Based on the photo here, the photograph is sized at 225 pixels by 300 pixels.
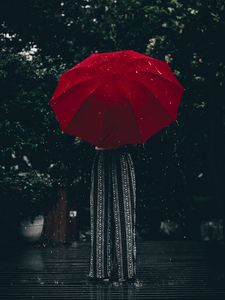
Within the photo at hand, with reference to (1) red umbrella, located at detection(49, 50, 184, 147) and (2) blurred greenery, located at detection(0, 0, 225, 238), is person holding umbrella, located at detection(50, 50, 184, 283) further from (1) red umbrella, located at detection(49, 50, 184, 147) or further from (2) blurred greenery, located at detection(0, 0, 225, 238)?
(2) blurred greenery, located at detection(0, 0, 225, 238)

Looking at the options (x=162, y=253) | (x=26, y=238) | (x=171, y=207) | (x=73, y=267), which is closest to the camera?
(x=73, y=267)

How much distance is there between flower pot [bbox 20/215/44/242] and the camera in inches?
398

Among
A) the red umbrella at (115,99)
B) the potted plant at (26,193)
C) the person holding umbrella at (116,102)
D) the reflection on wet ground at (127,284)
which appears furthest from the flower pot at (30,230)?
the red umbrella at (115,99)

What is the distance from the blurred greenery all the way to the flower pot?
0.82m

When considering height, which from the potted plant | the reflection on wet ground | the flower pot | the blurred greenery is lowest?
the reflection on wet ground

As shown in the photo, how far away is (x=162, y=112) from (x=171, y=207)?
7847 mm

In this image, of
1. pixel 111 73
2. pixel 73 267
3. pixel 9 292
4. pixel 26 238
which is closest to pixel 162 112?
pixel 111 73

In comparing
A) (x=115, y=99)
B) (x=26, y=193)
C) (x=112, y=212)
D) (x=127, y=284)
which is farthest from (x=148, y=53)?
(x=127, y=284)

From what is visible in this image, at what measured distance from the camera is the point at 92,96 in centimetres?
507

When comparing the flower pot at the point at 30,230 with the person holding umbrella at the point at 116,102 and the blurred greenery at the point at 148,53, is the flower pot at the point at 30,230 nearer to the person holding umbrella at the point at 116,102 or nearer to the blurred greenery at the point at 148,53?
the blurred greenery at the point at 148,53

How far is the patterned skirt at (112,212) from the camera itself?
5.43 m

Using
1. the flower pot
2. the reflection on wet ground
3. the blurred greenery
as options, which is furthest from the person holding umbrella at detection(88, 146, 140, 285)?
the flower pot

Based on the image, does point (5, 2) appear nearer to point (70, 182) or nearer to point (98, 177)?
point (70, 182)

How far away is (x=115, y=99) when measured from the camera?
16.6 ft
